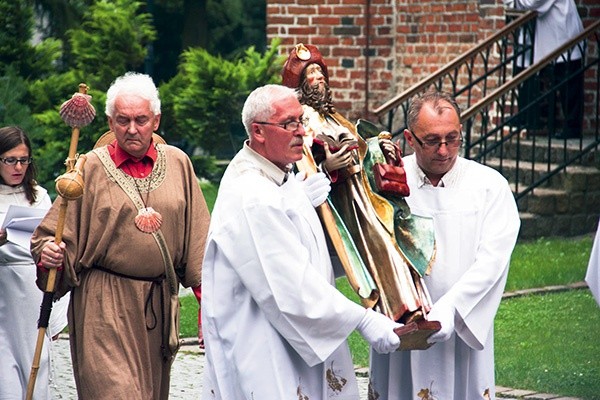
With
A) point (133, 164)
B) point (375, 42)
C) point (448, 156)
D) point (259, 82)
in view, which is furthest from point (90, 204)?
point (375, 42)

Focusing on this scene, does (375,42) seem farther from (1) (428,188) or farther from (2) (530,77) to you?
(1) (428,188)

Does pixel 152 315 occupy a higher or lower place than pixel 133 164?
lower

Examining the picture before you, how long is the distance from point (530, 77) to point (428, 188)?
27.6 feet

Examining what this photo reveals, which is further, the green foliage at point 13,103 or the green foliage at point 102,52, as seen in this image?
the green foliage at point 102,52

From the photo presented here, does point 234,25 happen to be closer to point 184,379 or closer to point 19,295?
point 184,379

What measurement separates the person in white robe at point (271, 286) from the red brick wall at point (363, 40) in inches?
456

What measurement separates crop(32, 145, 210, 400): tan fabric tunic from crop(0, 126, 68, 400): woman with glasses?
133 cm

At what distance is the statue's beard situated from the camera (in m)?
6.65

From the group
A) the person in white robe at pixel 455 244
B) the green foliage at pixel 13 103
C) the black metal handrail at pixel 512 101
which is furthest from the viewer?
the black metal handrail at pixel 512 101

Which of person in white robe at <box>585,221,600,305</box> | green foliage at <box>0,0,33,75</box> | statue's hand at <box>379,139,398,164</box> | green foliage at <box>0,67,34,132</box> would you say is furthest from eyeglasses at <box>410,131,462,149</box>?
green foliage at <box>0,0,33,75</box>

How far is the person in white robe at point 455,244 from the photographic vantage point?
6.17 metres

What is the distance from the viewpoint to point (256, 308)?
5.62m

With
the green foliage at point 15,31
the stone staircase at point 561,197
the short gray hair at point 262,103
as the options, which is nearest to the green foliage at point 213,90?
the stone staircase at point 561,197

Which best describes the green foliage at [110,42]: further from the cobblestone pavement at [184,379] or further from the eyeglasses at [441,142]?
the eyeglasses at [441,142]
